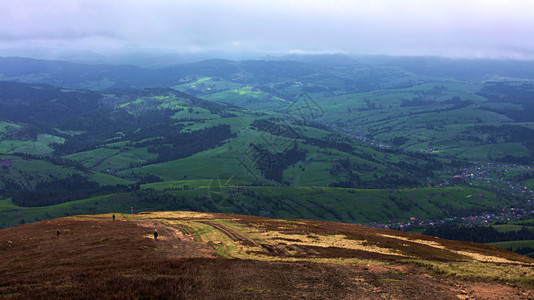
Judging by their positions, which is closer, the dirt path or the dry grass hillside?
the dry grass hillside

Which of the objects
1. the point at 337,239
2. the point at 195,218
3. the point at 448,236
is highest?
the point at 337,239

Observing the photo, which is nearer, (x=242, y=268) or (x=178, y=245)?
(x=242, y=268)

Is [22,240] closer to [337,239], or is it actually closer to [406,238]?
[337,239]

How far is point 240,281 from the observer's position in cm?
3378

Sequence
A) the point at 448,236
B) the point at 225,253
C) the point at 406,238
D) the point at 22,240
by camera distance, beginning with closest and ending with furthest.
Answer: the point at 225,253
the point at 22,240
the point at 406,238
the point at 448,236

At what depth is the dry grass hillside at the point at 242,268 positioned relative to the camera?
31016 millimetres

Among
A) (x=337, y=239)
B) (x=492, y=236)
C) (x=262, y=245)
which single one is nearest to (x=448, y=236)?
(x=492, y=236)

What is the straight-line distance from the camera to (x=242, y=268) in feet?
125

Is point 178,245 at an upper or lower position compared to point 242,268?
lower

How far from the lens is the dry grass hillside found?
31.0 m

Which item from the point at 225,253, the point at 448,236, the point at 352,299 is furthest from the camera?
the point at 448,236

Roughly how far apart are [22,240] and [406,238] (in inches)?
2763

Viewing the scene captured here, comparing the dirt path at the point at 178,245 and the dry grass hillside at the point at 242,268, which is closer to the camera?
the dry grass hillside at the point at 242,268

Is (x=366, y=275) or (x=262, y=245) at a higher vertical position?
(x=366, y=275)
